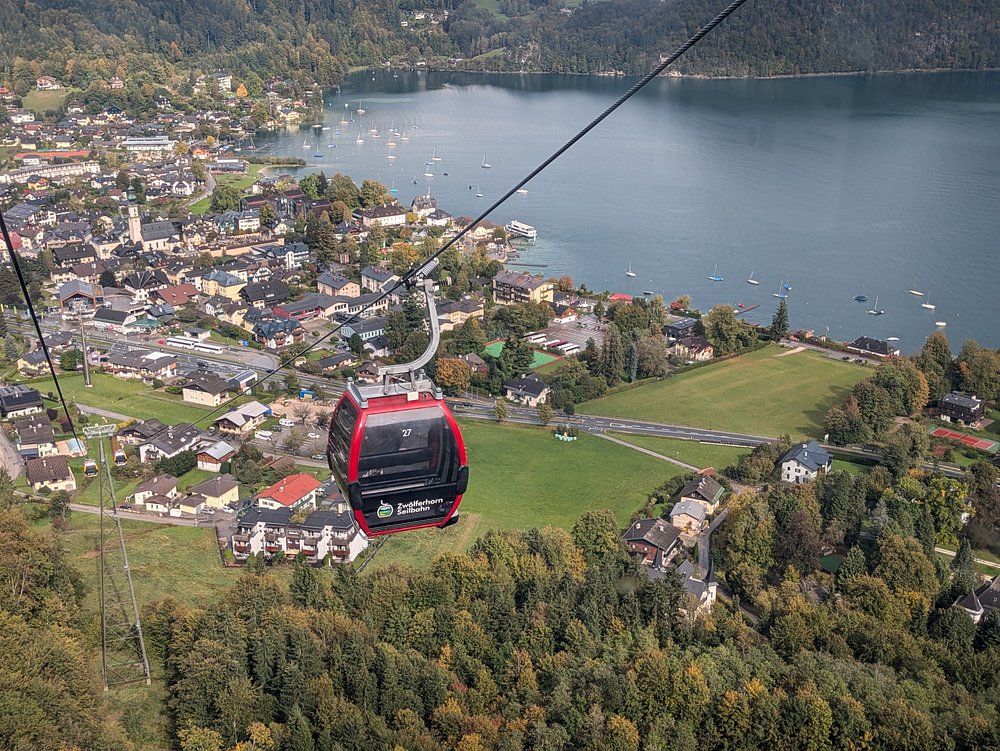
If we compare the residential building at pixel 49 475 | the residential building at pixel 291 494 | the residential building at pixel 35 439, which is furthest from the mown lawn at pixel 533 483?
the residential building at pixel 35 439

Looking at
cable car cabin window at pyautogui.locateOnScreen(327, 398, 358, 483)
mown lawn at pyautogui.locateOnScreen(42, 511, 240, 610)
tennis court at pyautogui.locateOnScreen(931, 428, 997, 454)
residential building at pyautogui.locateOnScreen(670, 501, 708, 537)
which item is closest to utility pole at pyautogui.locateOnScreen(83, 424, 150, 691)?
mown lawn at pyautogui.locateOnScreen(42, 511, 240, 610)

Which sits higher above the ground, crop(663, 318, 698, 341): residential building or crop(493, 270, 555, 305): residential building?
crop(493, 270, 555, 305): residential building

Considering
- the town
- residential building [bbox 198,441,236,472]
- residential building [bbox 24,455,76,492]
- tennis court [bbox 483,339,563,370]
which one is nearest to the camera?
the town

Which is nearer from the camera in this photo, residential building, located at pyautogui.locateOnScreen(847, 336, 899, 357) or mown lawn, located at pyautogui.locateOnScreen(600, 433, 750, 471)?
mown lawn, located at pyautogui.locateOnScreen(600, 433, 750, 471)

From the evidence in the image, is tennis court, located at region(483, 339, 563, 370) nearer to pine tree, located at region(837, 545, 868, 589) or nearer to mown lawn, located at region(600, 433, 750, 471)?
mown lawn, located at region(600, 433, 750, 471)

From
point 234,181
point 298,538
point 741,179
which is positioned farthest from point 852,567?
point 234,181

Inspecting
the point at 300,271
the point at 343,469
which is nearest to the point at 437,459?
the point at 343,469

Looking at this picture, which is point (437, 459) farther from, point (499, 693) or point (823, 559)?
point (823, 559)
